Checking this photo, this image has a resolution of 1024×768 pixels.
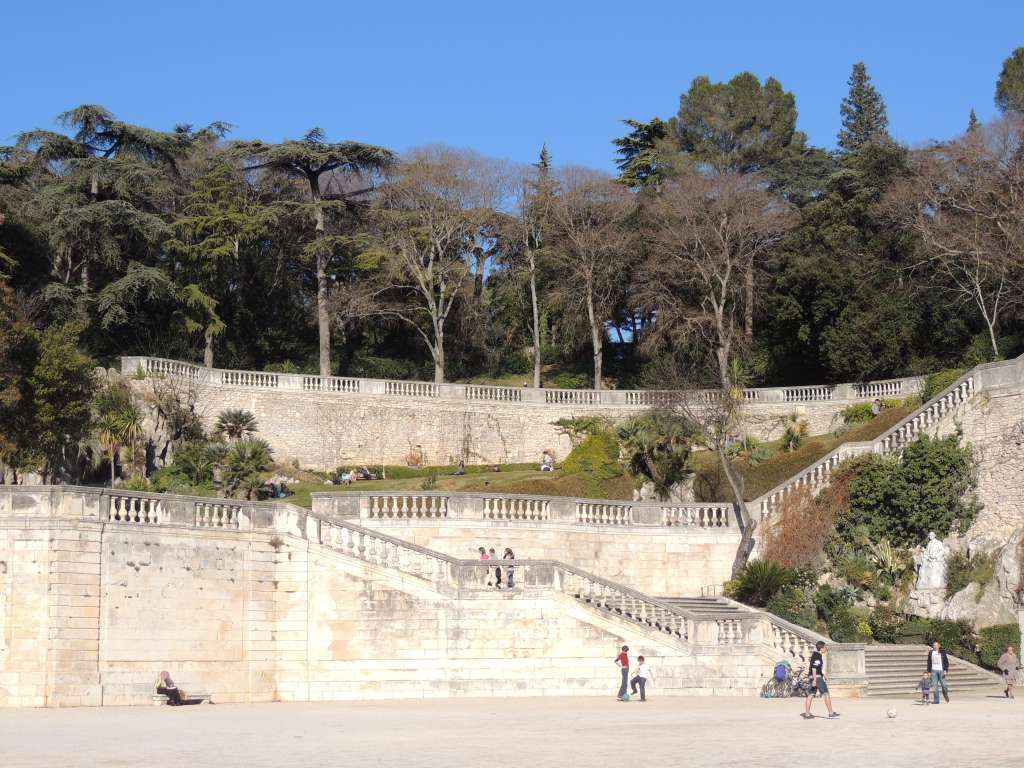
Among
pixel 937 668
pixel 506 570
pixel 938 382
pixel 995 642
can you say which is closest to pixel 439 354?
pixel 938 382

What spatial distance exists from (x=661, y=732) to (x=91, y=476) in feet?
83.5

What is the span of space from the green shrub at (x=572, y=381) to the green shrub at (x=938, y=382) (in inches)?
735

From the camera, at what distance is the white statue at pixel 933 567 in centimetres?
3381

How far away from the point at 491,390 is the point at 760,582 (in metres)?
18.0

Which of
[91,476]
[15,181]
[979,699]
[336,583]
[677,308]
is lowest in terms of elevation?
[979,699]

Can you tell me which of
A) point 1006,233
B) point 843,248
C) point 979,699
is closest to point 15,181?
point 843,248

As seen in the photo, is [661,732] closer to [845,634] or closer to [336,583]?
[336,583]

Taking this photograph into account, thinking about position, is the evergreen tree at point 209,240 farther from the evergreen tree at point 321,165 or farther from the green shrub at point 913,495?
the green shrub at point 913,495

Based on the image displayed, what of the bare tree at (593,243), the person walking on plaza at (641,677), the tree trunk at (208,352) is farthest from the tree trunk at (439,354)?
the person walking on plaza at (641,677)

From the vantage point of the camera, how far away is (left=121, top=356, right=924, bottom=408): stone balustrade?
153ft

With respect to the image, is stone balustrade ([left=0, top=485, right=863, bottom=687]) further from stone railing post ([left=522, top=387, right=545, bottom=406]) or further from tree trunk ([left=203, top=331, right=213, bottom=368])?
tree trunk ([left=203, top=331, right=213, bottom=368])

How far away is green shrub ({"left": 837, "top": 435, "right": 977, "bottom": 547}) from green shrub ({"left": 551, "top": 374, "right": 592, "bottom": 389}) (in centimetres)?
2412

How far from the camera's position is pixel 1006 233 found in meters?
47.5

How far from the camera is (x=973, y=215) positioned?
49.7 m
